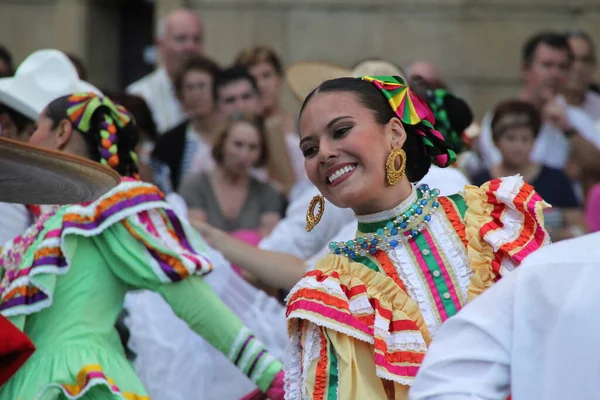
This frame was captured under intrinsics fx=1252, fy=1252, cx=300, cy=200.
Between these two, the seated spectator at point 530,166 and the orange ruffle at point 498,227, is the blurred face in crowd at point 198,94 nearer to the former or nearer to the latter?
the seated spectator at point 530,166

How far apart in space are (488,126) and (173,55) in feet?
7.05

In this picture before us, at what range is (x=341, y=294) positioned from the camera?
338 centimetres

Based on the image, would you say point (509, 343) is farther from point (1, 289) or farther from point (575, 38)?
point (575, 38)

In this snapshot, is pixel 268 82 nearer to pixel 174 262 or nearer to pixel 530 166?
pixel 530 166

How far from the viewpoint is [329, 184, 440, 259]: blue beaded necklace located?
3.54m

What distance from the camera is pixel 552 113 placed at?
25.3 feet

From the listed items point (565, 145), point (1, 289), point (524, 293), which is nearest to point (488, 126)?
point (565, 145)

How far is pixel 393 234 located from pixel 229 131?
366 cm

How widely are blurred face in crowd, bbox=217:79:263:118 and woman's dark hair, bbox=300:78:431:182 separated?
3.82m

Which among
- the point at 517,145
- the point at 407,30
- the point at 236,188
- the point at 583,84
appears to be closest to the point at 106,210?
the point at 236,188

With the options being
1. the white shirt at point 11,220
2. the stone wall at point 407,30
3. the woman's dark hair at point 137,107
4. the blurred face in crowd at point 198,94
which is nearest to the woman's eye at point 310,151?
the white shirt at point 11,220

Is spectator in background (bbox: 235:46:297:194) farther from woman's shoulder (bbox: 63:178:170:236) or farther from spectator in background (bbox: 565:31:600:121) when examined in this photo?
woman's shoulder (bbox: 63:178:170:236)

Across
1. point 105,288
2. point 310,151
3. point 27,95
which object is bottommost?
point 105,288

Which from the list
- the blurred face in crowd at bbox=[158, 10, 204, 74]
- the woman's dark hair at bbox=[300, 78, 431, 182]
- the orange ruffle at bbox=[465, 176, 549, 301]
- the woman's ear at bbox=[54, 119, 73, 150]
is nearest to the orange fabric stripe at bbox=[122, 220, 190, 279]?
the woman's ear at bbox=[54, 119, 73, 150]
